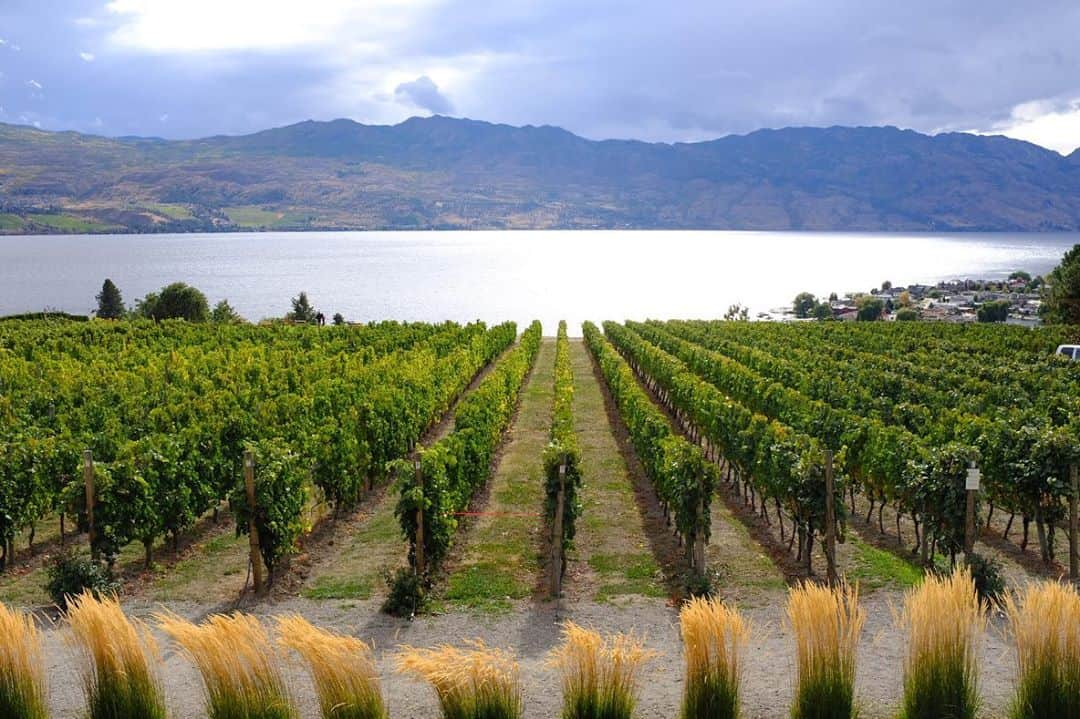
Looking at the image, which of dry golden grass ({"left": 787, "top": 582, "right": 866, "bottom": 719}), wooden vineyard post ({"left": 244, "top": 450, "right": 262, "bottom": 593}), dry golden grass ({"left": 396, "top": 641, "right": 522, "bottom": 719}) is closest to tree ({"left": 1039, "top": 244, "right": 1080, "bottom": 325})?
dry golden grass ({"left": 787, "top": 582, "right": 866, "bottom": 719})

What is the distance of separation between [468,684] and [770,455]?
963cm

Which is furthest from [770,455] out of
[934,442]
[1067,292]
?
[1067,292]

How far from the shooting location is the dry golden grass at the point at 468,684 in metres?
6.48

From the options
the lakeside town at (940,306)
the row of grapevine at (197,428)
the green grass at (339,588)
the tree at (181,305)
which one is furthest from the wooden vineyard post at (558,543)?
the lakeside town at (940,306)

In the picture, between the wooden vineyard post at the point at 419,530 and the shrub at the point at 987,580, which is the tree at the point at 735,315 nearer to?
the shrub at the point at 987,580

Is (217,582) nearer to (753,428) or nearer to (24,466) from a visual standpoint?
(24,466)

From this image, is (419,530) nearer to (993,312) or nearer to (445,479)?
(445,479)

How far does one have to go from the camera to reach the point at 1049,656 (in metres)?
6.69

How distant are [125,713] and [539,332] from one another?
48.2 meters

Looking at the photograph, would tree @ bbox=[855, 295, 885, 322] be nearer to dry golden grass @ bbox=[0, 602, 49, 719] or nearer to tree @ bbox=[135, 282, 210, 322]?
tree @ bbox=[135, 282, 210, 322]

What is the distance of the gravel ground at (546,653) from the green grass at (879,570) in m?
0.55

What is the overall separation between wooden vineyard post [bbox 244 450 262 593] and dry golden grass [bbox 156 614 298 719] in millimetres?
5250

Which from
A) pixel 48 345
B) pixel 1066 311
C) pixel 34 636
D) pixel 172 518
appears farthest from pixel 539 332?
pixel 34 636

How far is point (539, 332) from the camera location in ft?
180
